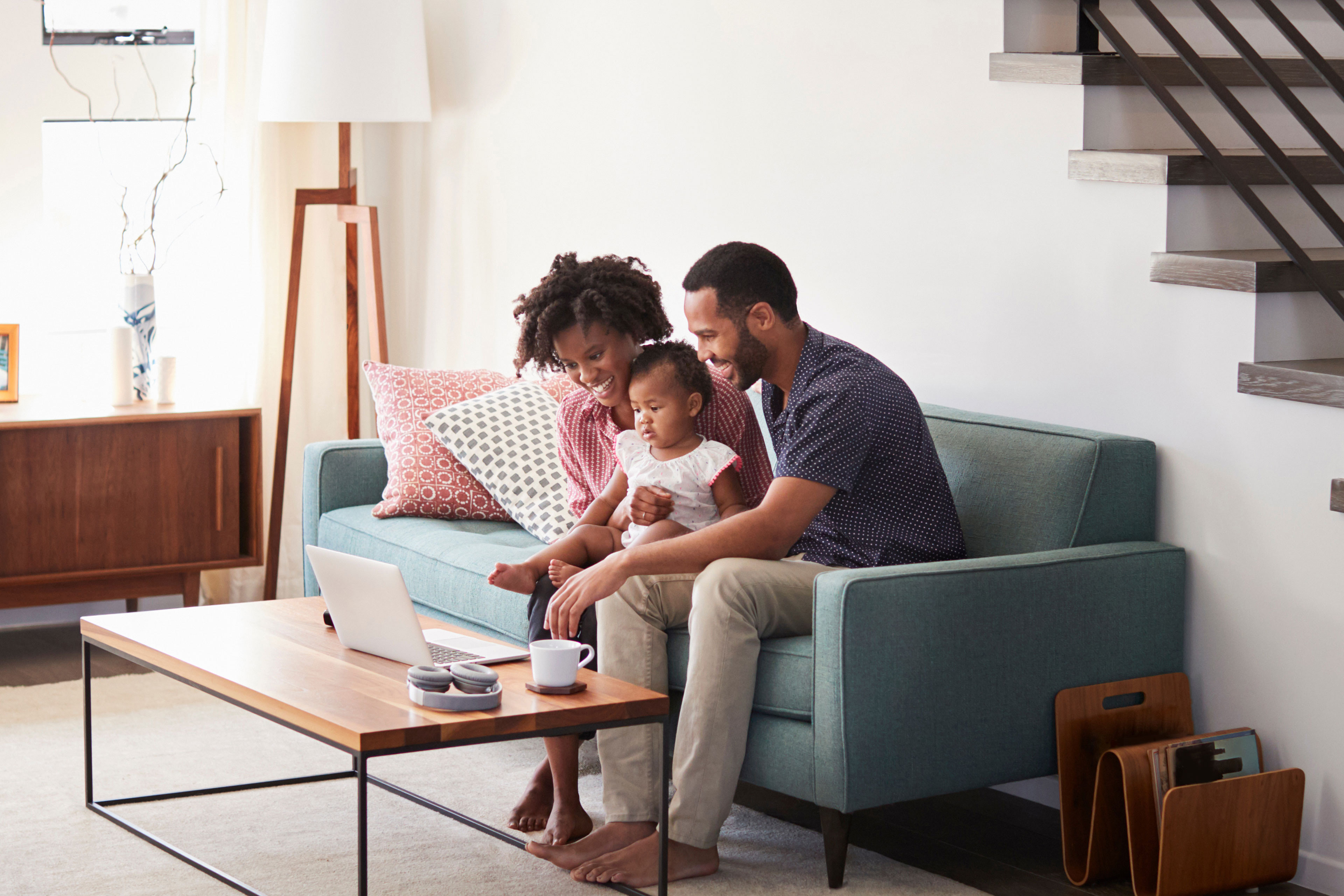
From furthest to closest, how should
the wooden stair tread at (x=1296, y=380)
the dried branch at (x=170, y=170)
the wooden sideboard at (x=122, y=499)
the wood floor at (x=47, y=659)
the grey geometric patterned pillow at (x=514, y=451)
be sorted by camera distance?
the dried branch at (x=170, y=170) → the wooden sideboard at (x=122, y=499) → the wood floor at (x=47, y=659) → the grey geometric patterned pillow at (x=514, y=451) → the wooden stair tread at (x=1296, y=380)

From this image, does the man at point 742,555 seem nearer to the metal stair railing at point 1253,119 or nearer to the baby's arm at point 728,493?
the baby's arm at point 728,493

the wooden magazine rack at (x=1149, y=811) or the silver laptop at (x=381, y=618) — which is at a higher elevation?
the silver laptop at (x=381, y=618)

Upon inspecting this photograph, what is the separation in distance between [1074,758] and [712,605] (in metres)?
0.68

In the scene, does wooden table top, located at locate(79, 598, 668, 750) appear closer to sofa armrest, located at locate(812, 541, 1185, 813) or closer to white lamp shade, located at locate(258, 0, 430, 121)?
sofa armrest, located at locate(812, 541, 1185, 813)

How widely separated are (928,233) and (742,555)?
979mm

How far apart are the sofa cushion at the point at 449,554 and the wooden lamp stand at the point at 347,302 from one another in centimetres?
85

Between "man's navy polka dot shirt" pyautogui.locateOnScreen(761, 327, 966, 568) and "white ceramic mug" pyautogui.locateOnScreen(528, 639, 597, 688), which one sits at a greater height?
"man's navy polka dot shirt" pyautogui.locateOnScreen(761, 327, 966, 568)

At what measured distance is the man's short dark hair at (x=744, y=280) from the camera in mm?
2732

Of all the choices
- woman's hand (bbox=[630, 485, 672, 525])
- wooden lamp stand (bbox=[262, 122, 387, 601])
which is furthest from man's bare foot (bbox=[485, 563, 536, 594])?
wooden lamp stand (bbox=[262, 122, 387, 601])

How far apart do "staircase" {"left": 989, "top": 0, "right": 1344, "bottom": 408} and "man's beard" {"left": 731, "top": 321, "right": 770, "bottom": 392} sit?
2.27 feet

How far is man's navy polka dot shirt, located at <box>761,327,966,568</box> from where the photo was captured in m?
2.60

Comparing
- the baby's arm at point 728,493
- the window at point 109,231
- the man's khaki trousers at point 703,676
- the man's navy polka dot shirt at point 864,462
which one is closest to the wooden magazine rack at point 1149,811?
the man's navy polka dot shirt at point 864,462

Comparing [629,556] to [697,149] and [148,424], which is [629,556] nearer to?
[697,149]

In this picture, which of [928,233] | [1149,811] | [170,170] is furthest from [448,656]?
[170,170]
